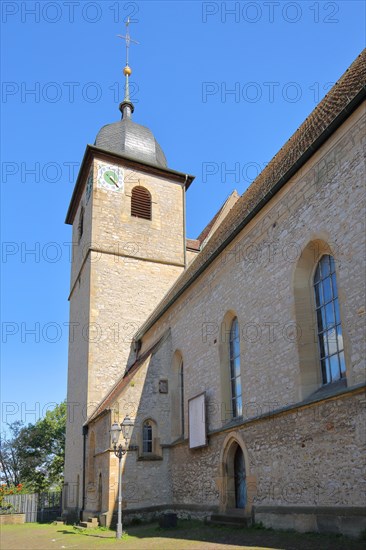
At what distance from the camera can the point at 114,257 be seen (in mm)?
22984

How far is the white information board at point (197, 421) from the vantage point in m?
13.9

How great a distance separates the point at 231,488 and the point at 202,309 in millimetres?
5154

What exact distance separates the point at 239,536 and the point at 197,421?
460 cm

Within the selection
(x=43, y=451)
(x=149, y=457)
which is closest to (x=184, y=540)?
(x=149, y=457)

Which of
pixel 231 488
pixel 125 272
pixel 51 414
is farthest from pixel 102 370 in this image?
pixel 51 414

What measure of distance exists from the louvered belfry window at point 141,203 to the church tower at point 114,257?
0.05 metres

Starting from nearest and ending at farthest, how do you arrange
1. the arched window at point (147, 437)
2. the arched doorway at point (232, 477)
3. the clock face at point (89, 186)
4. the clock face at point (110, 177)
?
the arched doorway at point (232, 477), the arched window at point (147, 437), the clock face at point (110, 177), the clock face at point (89, 186)

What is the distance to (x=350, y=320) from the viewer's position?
28.5 ft

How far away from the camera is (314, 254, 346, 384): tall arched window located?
372 inches

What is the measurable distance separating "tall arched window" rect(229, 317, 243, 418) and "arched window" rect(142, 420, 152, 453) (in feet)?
14.3

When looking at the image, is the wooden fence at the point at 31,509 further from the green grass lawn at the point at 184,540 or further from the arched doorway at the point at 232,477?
the arched doorway at the point at 232,477

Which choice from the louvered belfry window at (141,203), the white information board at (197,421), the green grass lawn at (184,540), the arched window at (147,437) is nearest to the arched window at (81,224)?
the louvered belfry window at (141,203)

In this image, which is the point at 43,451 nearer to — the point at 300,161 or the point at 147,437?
the point at 147,437

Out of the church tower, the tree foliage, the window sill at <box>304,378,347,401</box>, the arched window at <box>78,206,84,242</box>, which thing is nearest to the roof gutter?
the window sill at <box>304,378,347,401</box>
